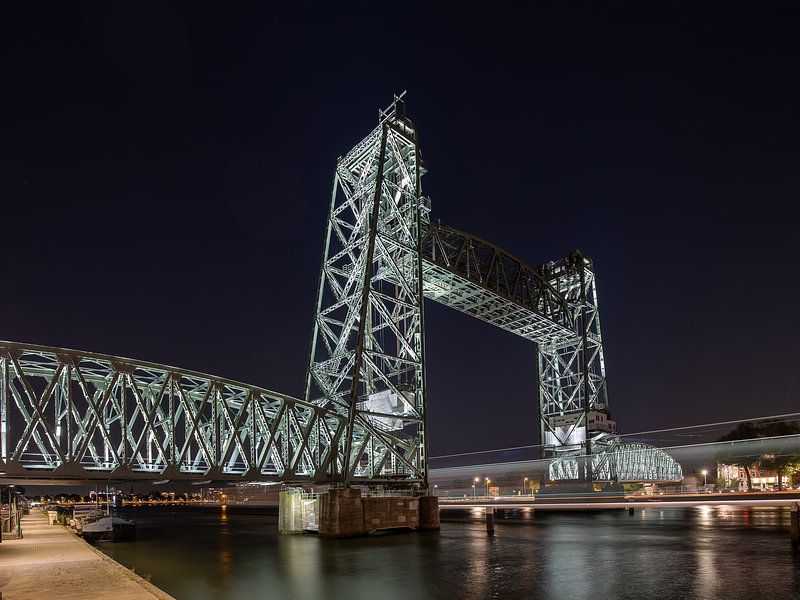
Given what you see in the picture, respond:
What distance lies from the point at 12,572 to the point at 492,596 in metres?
12.6

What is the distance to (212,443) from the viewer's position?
2962 cm

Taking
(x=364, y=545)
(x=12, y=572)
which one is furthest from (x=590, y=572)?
(x=12, y=572)

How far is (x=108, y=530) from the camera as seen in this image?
130ft

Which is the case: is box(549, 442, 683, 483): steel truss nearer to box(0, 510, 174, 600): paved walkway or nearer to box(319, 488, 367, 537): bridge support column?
box(319, 488, 367, 537): bridge support column

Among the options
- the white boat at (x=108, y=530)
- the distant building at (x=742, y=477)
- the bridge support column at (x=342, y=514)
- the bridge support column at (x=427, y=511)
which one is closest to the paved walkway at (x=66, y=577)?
the bridge support column at (x=342, y=514)

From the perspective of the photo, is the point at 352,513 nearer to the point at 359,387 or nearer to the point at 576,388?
the point at 359,387

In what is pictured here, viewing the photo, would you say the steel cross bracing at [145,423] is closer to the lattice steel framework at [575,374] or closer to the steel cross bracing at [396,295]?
the steel cross bracing at [396,295]

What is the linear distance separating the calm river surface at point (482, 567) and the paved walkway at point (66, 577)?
2066 millimetres

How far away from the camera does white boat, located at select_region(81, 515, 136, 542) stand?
38469 mm

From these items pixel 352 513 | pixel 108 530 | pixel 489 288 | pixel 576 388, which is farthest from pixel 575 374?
pixel 108 530

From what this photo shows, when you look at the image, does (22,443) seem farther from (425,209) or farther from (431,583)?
(425,209)

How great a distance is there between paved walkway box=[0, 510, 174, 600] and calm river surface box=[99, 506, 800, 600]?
2066 millimetres

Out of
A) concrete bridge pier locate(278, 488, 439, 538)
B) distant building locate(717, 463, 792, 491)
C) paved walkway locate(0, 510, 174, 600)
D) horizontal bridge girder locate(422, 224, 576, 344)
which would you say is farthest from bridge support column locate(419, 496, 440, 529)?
distant building locate(717, 463, 792, 491)

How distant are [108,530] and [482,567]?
90.3 ft
